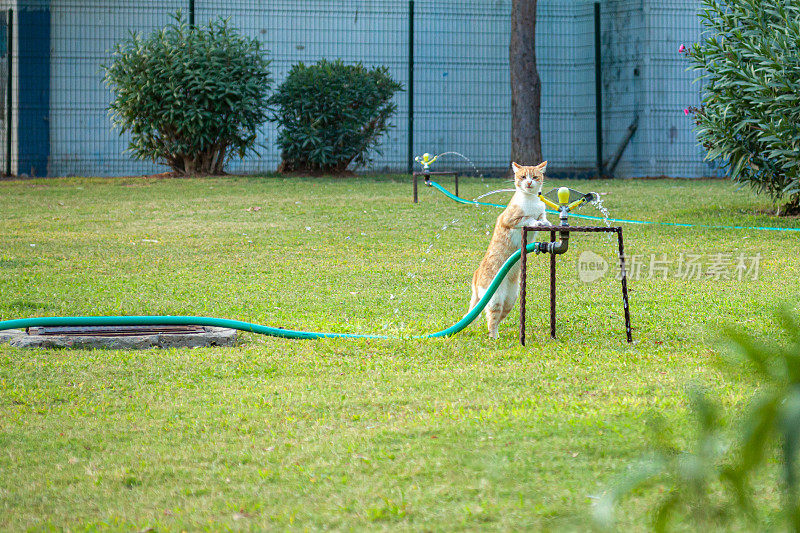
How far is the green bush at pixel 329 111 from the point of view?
16.7m

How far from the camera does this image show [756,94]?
392 inches

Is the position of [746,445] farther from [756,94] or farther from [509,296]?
[756,94]

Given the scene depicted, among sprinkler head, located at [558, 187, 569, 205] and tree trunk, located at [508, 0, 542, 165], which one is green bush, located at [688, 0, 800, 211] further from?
tree trunk, located at [508, 0, 542, 165]

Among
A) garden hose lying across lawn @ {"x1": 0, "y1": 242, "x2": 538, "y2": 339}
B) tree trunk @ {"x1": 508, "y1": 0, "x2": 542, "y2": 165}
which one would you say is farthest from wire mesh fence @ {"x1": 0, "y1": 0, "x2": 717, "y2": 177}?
garden hose lying across lawn @ {"x1": 0, "y1": 242, "x2": 538, "y2": 339}

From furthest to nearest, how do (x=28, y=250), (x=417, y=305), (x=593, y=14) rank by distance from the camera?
(x=593, y=14) < (x=28, y=250) < (x=417, y=305)

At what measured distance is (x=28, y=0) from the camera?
17.3 m

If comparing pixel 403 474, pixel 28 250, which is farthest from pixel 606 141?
pixel 403 474

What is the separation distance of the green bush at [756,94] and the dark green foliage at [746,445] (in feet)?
32.0

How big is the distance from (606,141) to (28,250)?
1303cm

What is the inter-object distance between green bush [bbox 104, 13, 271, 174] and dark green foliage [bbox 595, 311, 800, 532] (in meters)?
15.5

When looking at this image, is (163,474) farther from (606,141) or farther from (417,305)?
(606,141)

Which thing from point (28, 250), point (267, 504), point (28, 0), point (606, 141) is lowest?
point (267, 504)

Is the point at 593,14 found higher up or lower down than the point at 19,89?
higher up

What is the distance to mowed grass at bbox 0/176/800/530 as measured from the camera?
8.68 ft
